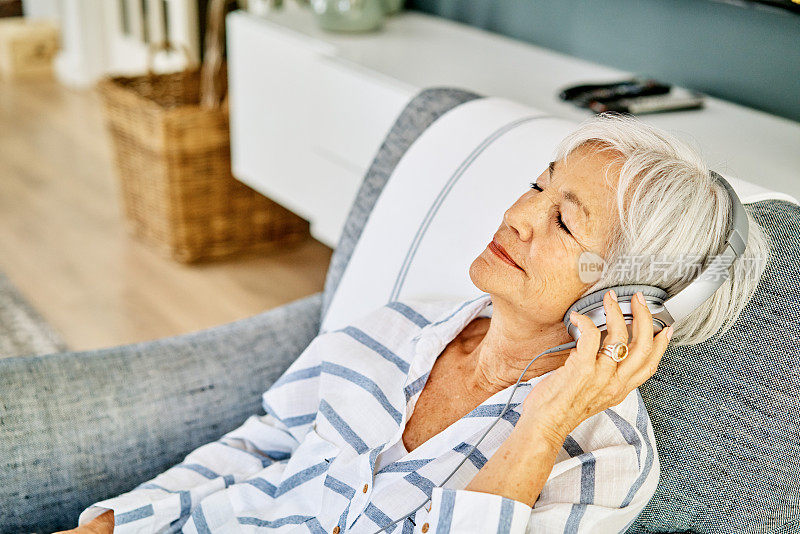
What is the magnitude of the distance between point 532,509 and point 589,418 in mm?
123

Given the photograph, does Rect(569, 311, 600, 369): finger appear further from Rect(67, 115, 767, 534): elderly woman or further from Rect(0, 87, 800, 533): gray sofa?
Rect(0, 87, 800, 533): gray sofa

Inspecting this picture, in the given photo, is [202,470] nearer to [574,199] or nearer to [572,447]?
[572,447]

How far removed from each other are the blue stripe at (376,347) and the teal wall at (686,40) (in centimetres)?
109

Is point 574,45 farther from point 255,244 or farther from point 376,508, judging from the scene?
point 376,508

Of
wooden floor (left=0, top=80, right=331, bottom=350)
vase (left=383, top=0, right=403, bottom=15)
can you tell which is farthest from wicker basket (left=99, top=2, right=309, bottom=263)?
vase (left=383, top=0, right=403, bottom=15)

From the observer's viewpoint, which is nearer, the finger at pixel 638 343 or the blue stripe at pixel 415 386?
the finger at pixel 638 343

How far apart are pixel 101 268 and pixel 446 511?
2.20 m

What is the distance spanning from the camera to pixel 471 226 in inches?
44.8

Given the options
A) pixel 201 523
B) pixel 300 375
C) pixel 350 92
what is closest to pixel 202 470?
pixel 201 523

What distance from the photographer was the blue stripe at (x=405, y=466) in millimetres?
951

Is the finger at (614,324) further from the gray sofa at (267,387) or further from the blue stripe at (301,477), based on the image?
the blue stripe at (301,477)

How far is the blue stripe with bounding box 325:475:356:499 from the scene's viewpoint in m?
1.00

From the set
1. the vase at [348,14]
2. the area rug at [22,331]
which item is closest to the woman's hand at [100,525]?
the area rug at [22,331]

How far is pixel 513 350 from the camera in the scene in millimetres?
979
